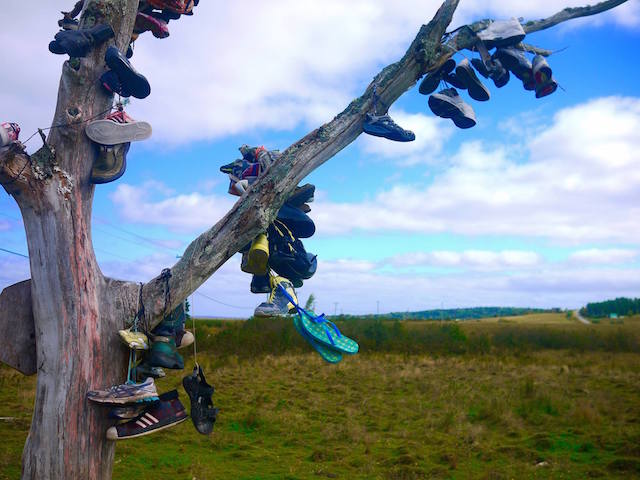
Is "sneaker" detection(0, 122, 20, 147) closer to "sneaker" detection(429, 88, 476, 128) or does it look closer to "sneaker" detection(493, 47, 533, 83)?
"sneaker" detection(429, 88, 476, 128)

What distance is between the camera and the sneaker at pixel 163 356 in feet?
10.6

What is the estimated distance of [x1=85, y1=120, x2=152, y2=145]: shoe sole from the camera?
10.7 ft

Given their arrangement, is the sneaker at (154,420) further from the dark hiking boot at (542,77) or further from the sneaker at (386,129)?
the dark hiking boot at (542,77)

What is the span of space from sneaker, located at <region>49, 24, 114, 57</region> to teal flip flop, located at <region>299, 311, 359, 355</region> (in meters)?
2.09

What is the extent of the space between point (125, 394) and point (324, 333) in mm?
1160

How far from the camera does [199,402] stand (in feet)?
11.0

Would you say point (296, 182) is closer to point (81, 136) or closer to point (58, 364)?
point (81, 136)

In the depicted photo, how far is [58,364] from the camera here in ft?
10.1

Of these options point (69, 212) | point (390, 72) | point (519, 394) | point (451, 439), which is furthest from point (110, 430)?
point (519, 394)

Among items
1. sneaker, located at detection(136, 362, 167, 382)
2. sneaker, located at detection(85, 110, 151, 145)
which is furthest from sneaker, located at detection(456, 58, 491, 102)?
sneaker, located at detection(136, 362, 167, 382)

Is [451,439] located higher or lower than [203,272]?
lower

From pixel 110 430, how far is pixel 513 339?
25.4 metres

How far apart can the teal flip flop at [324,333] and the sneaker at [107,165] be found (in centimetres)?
150

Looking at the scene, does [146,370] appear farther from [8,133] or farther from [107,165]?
[8,133]
